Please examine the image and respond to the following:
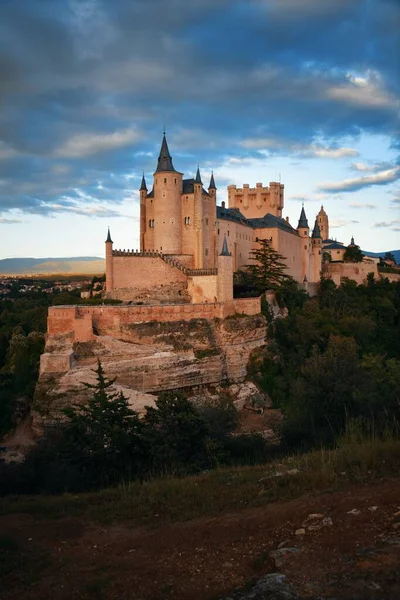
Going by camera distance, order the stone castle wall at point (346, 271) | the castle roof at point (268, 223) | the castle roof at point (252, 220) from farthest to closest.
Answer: the stone castle wall at point (346, 271)
the castle roof at point (268, 223)
the castle roof at point (252, 220)

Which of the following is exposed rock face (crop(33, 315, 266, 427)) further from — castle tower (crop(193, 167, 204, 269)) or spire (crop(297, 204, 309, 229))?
spire (crop(297, 204, 309, 229))

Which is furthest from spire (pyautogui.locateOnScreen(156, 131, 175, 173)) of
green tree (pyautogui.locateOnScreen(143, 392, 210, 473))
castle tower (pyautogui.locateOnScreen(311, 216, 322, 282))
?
green tree (pyautogui.locateOnScreen(143, 392, 210, 473))

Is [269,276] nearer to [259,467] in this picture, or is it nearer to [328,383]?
[328,383]

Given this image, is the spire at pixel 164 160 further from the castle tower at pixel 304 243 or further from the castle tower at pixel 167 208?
the castle tower at pixel 304 243

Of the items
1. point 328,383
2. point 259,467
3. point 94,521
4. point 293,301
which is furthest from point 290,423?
point 293,301

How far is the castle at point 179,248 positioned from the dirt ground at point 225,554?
29682 mm

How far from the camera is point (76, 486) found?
48.9ft

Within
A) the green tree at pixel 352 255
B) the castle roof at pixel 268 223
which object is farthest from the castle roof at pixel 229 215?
the green tree at pixel 352 255

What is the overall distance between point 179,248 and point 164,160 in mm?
7098

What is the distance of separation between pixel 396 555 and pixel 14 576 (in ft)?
17.0

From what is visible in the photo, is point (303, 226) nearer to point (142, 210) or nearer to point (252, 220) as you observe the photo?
point (252, 220)

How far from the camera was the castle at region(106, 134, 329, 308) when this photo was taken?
4075 cm

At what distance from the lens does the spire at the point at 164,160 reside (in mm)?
45281

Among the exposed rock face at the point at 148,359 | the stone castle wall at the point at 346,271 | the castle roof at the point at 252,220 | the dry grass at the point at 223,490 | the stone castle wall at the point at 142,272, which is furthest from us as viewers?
the stone castle wall at the point at 346,271
